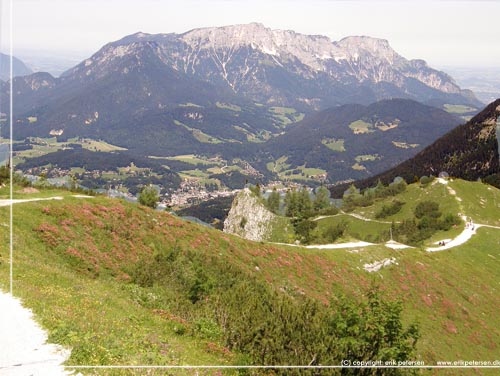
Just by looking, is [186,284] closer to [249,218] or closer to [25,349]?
[25,349]

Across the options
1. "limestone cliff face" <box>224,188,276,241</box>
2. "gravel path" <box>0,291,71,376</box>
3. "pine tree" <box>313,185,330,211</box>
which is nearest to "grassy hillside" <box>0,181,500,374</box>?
"gravel path" <box>0,291,71,376</box>

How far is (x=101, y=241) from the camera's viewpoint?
A: 4000cm

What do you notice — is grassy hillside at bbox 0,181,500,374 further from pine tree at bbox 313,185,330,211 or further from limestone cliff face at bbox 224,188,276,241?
pine tree at bbox 313,185,330,211

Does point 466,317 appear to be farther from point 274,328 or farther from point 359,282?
point 274,328

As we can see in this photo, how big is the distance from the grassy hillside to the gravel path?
1.88 ft

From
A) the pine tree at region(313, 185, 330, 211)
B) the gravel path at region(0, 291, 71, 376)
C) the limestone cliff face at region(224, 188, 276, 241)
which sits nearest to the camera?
the gravel path at region(0, 291, 71, 376)

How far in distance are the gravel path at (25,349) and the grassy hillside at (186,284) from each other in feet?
1.88

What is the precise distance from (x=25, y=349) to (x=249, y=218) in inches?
5655

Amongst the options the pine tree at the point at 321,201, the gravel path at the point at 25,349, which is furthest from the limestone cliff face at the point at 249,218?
the gravel path at the point at 25,349

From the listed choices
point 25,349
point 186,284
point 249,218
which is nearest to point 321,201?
point 249,218

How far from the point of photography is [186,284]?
34.1 m

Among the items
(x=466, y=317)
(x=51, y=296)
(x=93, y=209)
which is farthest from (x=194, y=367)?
(x=466, y=317)

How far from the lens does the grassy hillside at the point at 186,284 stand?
1975cm

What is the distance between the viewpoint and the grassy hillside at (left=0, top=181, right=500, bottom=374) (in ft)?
64.8
